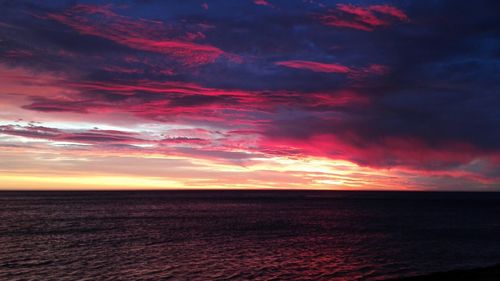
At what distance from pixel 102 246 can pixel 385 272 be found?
115 feet

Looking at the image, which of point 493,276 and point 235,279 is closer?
point 493,276

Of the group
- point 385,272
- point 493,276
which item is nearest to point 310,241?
point 385,272

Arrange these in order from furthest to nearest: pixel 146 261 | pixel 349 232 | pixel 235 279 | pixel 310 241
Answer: pixel 349 232 → pixel 310 241 → pixel 146 261 → pixel 235 279

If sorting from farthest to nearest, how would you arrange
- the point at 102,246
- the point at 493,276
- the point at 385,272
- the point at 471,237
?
the point at 471,237 → the point at 102,246 → the point at 385,272 → the point at 493,276

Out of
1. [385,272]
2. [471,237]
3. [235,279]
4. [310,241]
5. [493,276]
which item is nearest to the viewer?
[493,276]

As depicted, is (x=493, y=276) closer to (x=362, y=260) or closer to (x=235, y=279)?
(x=362, y=260)

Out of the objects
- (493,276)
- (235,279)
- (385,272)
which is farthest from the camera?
(385,272)

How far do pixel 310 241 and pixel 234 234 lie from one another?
44.3 ft

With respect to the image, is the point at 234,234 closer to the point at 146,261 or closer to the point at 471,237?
the point at 146,261

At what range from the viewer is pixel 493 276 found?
2939 centimetres

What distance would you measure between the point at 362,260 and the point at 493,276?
16317 mm

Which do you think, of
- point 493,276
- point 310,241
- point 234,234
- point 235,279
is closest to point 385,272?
point 493,276

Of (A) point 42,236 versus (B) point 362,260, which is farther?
(A) point 42,236

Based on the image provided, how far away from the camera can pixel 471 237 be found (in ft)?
209
